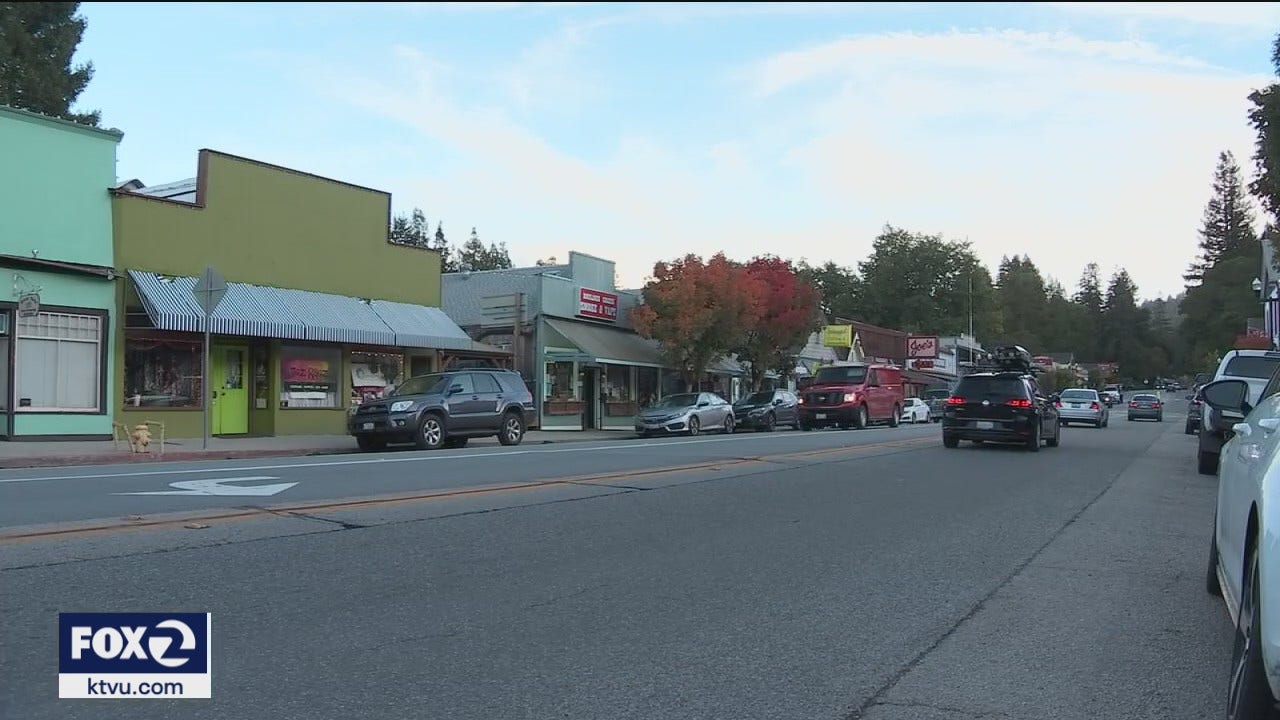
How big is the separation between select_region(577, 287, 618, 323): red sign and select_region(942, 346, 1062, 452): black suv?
16.2 meters

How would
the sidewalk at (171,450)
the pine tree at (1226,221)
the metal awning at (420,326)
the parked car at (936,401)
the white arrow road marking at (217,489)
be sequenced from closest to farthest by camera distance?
the white arrow road marking at (217,489) → the sidewalk at (171,450) → the metal awning at (420,326) → the parked car at (936,401) → the pine tree at (1226,221)

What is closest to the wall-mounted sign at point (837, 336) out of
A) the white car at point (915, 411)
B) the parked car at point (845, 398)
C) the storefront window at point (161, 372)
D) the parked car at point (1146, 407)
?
the white car at point (915, 411)

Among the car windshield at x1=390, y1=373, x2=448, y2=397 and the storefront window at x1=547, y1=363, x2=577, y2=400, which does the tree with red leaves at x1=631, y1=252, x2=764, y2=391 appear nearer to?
the storefront window at x1=547, y1=363, x2=577, y2=400

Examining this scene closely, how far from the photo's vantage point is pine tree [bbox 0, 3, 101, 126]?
104 ft

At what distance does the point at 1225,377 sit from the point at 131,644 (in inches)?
687

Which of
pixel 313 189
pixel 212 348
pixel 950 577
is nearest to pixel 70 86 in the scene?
pixel 313 189

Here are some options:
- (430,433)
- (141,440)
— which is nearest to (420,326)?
(430,433)

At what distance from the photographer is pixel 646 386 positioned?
37.6 metres

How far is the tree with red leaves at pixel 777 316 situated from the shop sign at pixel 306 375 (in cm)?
1716

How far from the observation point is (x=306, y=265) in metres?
24.1

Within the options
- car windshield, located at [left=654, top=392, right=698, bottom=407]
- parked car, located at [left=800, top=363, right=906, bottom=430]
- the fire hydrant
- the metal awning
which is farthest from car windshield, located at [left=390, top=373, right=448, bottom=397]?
parked car, located at [left=800, top=363, right=906, bottom=430]

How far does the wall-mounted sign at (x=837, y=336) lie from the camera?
2174 inches

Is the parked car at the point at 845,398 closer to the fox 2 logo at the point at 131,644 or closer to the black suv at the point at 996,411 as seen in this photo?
the black suv at the point at 996,411

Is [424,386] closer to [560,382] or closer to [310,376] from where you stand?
[310,376]
